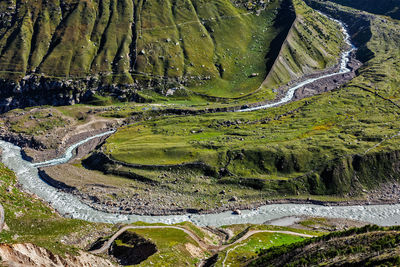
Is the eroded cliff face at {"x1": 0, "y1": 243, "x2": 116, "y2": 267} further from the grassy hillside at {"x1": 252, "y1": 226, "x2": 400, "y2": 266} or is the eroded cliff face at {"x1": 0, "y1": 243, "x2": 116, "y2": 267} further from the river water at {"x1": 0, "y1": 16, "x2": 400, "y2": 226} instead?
the river water at {"x1": 0, "y1": 16, "x2": 400, "y2": 226}

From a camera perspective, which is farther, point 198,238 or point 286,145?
point 286,145

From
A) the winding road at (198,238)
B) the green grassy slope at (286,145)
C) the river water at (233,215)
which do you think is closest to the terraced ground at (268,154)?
the green grassy slope at (286,145)

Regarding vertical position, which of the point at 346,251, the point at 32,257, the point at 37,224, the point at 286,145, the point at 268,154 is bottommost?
the point at 37,224

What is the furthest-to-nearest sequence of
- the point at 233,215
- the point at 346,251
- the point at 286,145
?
the point at 286,145 → the point at 233,215 → the point at 346,251

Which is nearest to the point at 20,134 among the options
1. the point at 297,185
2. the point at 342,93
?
the point at 297,185

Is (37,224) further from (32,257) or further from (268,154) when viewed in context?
(268,154)

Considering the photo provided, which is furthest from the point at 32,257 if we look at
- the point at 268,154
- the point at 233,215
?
the point at 268,154

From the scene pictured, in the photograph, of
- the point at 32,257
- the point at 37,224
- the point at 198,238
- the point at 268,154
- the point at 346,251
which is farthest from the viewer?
the point at 268,154

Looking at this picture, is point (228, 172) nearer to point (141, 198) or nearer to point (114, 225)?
point (141, 198)
